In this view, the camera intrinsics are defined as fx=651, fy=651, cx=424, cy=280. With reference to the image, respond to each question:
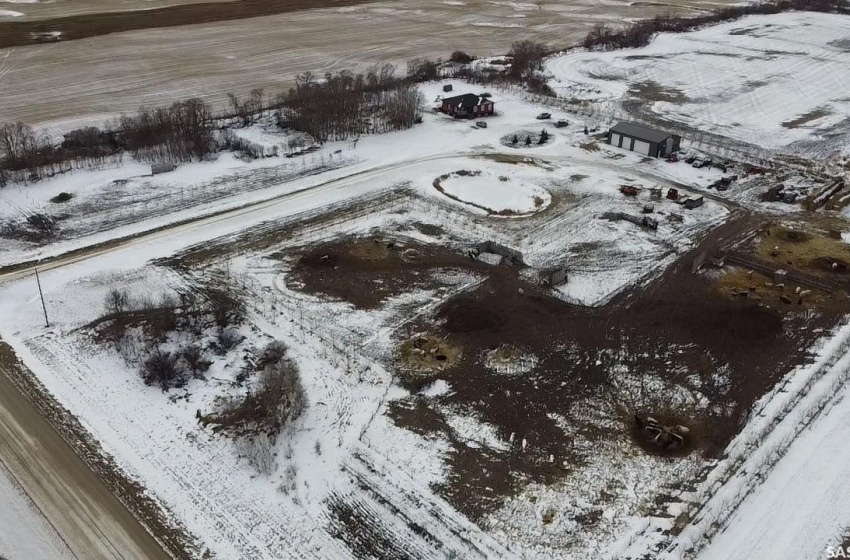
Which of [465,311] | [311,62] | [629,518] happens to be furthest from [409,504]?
[311,62]

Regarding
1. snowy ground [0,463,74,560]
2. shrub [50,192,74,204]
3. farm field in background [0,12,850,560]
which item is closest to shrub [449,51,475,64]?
farm field in background [0,12,850,560]

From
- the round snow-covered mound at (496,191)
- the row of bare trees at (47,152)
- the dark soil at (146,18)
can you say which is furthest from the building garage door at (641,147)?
the dark soil at (146,18)

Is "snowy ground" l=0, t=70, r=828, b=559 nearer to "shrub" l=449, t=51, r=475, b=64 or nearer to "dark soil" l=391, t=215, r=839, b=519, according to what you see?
"dark soil" l=391, t=215, r=839, b=519

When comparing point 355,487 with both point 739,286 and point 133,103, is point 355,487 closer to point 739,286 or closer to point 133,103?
point 739,286

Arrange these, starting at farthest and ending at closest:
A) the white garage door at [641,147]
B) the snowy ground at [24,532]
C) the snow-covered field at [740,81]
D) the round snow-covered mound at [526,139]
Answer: the snow-covered field at [740,81] → the round snow-covered mound at [526,139] → the white garage door at [641,147] → the snowy ground at [24,532]

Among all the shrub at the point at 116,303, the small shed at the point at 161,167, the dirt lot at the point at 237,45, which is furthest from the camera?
the dirt lot at the point at 237,45

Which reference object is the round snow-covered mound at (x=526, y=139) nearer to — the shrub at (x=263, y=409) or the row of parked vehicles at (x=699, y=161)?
the row of parked vehicles at (x=699, y=161)
